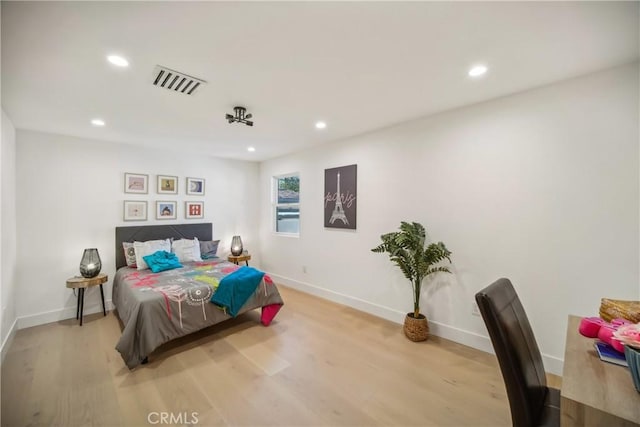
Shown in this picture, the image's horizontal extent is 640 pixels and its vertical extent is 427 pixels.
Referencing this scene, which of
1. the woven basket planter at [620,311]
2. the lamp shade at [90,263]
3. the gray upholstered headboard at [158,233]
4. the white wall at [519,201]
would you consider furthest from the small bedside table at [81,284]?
the woven basket planter at [620,311]

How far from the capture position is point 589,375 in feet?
3.13

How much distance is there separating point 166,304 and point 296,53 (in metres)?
2.49

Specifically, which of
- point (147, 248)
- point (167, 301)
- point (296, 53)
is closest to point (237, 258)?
point (147, 248)

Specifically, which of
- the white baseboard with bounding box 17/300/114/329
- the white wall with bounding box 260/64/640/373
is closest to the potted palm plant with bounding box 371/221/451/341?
the white wall with bounding box 260/64/640/373

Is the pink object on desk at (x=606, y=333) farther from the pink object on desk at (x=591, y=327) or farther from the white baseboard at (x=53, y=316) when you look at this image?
the white baseboard at (x=53, y=316)

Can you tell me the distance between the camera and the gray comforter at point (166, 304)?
2.31 metres

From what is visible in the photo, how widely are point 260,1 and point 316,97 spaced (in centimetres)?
114

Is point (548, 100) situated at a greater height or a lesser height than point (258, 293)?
greater

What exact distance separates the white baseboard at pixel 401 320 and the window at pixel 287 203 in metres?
0.98

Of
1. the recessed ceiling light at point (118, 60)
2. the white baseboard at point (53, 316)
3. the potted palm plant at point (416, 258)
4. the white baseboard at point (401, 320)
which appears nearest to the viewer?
the recessed ceiling light at point (118, 60)

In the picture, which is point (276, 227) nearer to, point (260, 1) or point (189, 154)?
point (189, 154)

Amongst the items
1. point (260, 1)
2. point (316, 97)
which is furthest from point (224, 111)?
point (260, 1)

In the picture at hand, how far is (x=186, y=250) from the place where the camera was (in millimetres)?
4133

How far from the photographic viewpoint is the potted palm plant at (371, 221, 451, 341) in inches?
106
